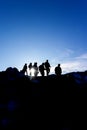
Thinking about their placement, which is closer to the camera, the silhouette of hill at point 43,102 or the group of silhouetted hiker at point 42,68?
the silhouette of hill at point 43,102

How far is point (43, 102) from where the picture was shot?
85.1 ft

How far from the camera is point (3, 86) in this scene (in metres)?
29.2

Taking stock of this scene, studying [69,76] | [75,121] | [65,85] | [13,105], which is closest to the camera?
[75,121]

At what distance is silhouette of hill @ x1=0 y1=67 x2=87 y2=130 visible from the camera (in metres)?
23.8

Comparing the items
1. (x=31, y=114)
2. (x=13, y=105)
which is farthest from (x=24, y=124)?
(x=13, y=105)

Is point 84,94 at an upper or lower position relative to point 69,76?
lower

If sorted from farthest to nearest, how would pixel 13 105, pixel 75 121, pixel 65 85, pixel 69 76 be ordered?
pixel 69 76, pixel 65 85, pixel 13 105, pixel 75 121

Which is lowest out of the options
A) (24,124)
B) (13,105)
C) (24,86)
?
(24,124)

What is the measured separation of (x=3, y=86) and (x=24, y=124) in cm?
675

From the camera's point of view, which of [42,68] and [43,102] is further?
[42,68]

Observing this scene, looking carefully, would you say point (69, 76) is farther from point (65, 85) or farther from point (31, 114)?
point (31, 114)

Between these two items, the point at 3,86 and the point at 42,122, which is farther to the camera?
the point at 3,86

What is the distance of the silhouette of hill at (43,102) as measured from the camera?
2380cm

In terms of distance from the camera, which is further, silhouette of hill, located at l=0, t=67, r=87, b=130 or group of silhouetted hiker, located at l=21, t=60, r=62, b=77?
group of silhouetted hiker, located at l=21, t=60, r=62, b=77
